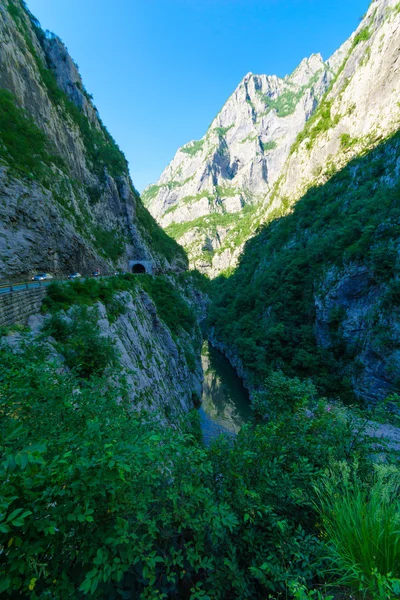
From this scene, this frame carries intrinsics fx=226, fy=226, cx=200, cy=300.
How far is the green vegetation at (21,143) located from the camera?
1844cm

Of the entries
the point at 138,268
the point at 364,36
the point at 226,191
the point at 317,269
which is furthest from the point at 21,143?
the point at 226,191

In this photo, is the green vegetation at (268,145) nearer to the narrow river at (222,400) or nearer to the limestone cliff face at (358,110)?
the limestone cliff face at (358,110)

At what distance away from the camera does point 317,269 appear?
107ft

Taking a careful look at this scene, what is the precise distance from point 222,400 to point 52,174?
3345cm

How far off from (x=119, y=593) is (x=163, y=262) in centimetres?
5665

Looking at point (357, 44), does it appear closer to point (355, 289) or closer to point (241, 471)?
point (355, 289)

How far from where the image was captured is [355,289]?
25.9 meters

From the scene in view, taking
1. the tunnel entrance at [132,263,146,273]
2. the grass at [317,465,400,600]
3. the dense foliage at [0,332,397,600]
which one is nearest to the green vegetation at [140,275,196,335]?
the tunnel entrance at [132,263,146,273]

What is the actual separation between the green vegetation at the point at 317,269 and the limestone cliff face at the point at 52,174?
2463cm

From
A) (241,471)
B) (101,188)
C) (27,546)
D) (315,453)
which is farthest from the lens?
(101,188)

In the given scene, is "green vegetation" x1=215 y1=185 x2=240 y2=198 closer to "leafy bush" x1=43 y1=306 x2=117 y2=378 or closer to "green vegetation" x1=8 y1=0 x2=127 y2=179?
"green vegetation" x1=8 y1=0 x2=127 y2=179

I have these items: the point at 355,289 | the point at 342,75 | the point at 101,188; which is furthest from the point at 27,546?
the point at 342,75

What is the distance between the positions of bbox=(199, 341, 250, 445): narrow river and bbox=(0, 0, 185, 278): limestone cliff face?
2090cm

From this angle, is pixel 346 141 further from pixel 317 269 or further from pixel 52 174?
pixel 52 174
